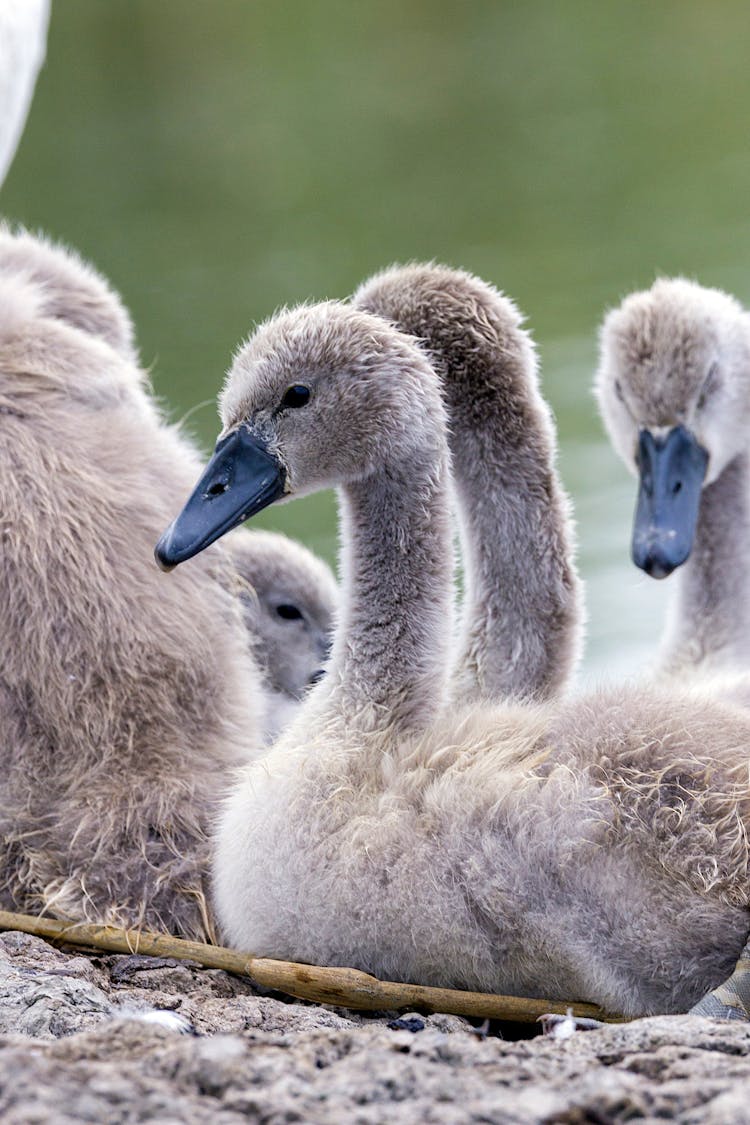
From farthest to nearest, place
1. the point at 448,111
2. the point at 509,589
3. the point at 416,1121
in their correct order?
the point at 448,111
the point at 509,589
the point at 416,1121

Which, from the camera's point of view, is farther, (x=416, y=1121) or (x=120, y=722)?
(x=120, y=722)

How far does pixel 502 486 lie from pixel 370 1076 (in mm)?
1521

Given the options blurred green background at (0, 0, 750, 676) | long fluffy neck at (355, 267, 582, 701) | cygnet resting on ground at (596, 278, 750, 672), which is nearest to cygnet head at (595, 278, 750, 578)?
cygnet resting on ground at (596, 278, 750, 672)

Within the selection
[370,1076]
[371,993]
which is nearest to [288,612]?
[371,993]

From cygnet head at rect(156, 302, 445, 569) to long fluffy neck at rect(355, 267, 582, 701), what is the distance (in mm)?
316

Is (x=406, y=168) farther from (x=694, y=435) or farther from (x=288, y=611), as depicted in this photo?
(x=288, y=611)

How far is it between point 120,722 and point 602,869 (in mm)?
951

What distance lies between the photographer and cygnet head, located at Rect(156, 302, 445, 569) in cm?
288

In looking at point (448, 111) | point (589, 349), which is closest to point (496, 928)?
point (589, 349)

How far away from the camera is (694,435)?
3.81 meters

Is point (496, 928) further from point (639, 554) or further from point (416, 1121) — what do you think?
point (639, 554)

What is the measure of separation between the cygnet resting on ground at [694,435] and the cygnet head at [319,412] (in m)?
0.90

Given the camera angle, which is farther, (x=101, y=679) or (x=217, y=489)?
(x=101, y=679)

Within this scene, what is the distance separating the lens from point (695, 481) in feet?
12.3
